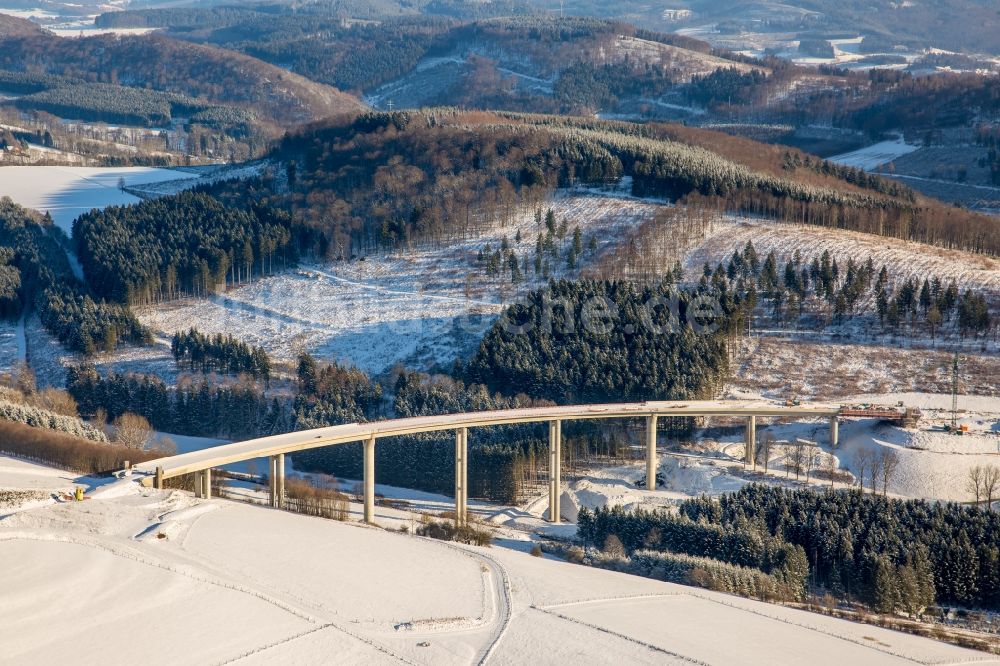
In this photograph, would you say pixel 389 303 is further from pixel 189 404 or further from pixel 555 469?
pixel 555 469

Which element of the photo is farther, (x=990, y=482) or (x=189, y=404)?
(x=189, y=404)

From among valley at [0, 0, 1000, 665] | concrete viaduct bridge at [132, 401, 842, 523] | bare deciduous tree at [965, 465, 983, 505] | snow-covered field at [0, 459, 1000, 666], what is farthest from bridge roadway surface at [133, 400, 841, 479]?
bare deciduous tree at [965, 465, 983, 505]

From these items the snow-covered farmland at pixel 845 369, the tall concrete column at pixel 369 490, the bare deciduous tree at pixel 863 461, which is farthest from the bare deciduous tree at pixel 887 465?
the tall concrete column at pixel 369 490

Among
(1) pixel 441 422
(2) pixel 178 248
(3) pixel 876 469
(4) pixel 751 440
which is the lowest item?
(3) pixel 876 469

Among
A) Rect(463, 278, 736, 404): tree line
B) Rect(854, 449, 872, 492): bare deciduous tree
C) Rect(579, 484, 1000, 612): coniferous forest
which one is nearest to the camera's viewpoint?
Rect(579, 484, 1000, 612): coniferous forest

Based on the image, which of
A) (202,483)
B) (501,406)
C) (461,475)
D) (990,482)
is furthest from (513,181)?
(202,483)

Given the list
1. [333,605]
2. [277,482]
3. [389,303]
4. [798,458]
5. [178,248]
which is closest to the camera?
[333,605]

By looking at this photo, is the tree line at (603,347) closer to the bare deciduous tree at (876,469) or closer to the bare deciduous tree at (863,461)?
the bare deciduous tree at (863,461)

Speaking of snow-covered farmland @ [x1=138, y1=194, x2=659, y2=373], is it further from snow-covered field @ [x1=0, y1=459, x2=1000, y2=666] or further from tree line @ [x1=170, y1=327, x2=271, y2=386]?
snow-covered field @ [x1=0, y1=459, x2=1000, y2=666]
